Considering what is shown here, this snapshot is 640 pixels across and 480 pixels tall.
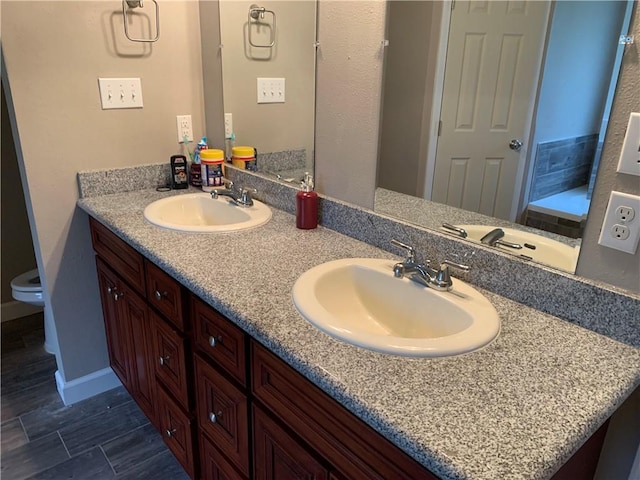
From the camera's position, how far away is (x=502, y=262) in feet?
3.58

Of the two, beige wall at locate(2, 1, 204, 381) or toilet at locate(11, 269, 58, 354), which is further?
toilet at locate(11, 269, 58, 354)

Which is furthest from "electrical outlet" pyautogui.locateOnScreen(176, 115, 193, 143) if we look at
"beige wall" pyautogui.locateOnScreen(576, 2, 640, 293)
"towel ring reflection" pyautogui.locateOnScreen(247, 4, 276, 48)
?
"beige wall" pyautogui.locateOnScreen(576, 2, 640, 293)

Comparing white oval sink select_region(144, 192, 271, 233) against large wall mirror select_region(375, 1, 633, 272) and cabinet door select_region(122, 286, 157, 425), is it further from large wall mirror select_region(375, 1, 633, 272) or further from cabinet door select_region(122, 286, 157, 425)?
large wall mirror select_region(375, 1, 633, 272)

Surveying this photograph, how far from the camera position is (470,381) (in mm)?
792

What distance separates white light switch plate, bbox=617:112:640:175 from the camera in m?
0.86

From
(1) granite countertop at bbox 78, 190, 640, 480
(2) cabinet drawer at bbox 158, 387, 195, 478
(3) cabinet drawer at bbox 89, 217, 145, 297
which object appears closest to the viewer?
(1) granite countertop at bbox 78, 190, 640, 480

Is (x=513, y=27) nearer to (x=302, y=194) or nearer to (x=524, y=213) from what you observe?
(x=524, y=213)

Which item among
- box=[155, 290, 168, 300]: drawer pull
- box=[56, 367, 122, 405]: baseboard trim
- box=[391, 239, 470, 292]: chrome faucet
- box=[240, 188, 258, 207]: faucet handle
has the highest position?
box=[240, 188, 258, 207]: faucet handle

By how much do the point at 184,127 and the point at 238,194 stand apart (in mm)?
463

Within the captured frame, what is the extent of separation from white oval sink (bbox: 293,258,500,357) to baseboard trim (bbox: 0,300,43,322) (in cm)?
226

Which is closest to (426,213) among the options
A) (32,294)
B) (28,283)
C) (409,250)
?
(409,250)

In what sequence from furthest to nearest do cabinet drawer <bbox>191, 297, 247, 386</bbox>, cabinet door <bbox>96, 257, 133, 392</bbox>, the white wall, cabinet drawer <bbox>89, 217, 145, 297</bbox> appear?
cabinet door <bbox>96, 257, 133, 392</bbox>
cabinet drawer <bbox>89, 217, 145, 297</bbox>
cabinet drawer <bbox>191, 297, 247, 386</bbox>
the white wall

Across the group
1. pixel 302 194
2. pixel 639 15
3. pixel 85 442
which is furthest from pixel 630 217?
pixel 85 442

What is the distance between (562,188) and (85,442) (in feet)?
6.17
